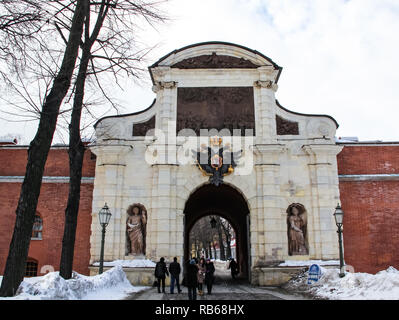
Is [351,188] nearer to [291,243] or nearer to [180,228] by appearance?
[291,243]

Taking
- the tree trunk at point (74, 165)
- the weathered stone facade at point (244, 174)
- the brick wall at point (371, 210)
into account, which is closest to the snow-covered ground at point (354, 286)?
the weathered stone facade at point (244, 174)

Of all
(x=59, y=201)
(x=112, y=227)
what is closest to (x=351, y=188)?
(x=112, y=227)

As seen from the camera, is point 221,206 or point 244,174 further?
point 221,206

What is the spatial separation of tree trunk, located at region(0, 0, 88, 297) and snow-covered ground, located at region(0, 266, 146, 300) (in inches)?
15.8

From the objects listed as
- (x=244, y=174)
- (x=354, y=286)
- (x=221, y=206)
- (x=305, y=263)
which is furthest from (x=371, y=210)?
(x=221, y=206)

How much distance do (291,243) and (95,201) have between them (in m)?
8.90

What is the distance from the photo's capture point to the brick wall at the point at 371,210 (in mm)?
17938

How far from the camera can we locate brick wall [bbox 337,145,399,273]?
17.9 meters

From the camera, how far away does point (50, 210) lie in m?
19.1

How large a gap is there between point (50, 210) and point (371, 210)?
15271mm

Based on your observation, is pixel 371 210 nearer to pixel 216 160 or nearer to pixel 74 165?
pixel 216 160

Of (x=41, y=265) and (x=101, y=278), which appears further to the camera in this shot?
(x=41, y=265)

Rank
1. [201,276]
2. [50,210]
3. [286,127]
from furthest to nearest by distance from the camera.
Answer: [50,210] < [286,127] < [201,276]

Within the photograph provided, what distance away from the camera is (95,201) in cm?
1773
